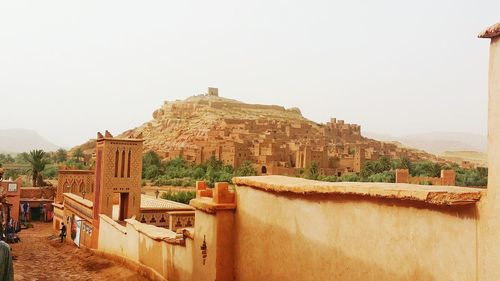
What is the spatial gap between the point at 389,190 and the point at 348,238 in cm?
63

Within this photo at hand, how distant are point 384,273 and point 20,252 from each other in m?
15.0

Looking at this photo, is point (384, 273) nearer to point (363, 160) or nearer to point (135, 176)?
point (135, 176)

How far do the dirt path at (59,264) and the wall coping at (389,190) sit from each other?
476cm

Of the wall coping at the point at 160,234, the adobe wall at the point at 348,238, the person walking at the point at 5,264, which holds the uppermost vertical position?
the adobe wall at the point at 348,238

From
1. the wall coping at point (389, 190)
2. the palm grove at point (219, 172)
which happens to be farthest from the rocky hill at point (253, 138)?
the wall coping at point (389, 190)

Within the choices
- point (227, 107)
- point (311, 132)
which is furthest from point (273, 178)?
point (227, 107)

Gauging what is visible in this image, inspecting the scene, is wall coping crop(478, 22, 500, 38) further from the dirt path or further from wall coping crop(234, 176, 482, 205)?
the dirt path

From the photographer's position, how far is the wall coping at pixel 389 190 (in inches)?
106

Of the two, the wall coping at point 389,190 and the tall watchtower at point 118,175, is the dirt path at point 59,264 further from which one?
the wall coping at point 389,190

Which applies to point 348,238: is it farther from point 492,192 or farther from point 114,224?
point 114,224

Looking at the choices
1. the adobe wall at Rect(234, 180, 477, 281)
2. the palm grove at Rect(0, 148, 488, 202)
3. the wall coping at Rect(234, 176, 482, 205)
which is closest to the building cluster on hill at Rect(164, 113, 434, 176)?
the palm grove at Rect(0, 148, 488, 202)

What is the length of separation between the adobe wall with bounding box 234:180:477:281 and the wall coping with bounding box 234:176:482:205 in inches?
2.1

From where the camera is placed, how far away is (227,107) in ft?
335

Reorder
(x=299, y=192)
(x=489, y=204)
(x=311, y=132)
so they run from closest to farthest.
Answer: (x=489, y=204), (x=299, y=192), (x=311, y=132)
